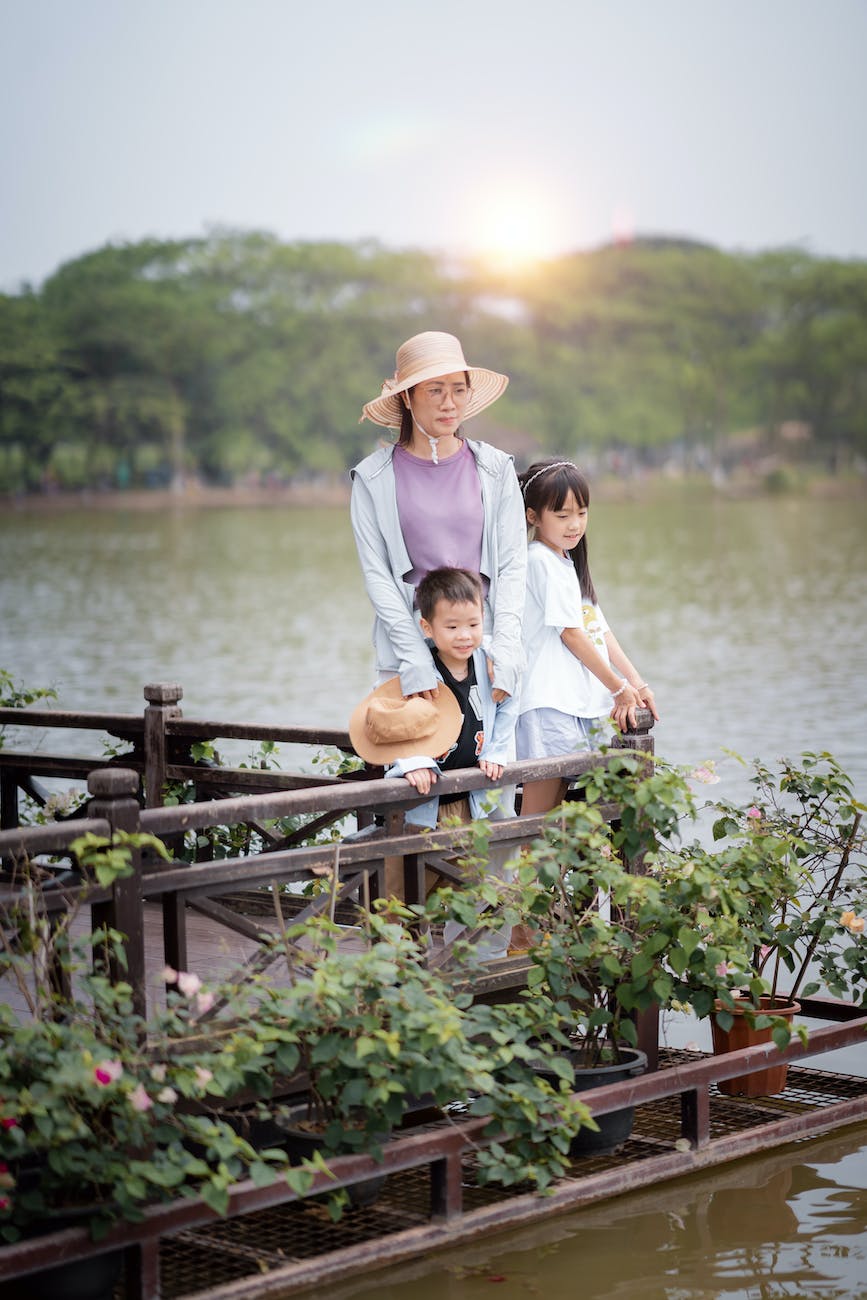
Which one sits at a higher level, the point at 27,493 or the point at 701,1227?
the point at 27,493

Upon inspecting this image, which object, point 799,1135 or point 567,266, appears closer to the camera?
point 799,1135

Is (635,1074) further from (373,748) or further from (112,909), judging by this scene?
(112,909)

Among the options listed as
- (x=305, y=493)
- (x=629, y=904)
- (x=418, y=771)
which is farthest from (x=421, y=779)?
(x=305, y=493)

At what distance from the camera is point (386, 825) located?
15.2 feet

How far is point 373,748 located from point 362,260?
83.4m

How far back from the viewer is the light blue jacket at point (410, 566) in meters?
4.98

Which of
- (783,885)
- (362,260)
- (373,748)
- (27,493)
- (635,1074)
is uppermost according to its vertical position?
(362,260)

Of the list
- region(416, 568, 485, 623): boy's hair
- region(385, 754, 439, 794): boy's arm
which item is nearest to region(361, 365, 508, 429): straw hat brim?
region(416, 568, 485, 623): boy's hair

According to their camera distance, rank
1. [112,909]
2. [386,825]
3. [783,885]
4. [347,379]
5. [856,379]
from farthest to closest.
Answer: [856,379], [347,379], [783,885], [386,825], [112,909]

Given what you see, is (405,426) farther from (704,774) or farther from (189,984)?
(189,984)

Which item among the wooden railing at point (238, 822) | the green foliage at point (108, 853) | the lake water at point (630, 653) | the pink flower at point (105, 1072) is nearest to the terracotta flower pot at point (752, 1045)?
the lake water at point (630, 653)

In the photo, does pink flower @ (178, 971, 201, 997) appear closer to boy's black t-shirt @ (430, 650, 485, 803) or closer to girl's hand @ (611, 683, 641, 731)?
boy's black t-shirt @ (430, 650, 485, 803)

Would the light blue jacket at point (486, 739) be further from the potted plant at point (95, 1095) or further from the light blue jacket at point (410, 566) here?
the potted plant at point (95, 1095)

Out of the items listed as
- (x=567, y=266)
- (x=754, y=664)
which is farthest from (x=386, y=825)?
(x=567, y=266)
